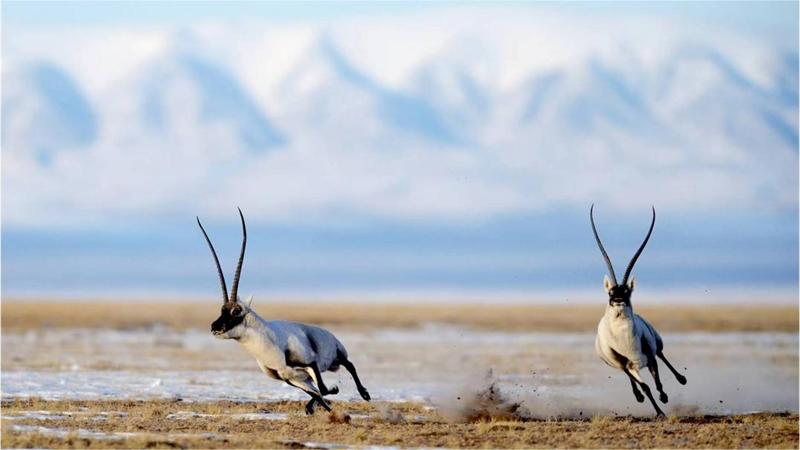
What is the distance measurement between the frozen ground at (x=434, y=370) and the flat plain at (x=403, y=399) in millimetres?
71

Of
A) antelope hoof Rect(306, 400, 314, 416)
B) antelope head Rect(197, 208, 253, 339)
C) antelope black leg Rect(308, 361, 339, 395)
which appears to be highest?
antelope head Rect(197, 208, 253, 339)

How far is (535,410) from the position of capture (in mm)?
22984

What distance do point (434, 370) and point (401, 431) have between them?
18.0 meters

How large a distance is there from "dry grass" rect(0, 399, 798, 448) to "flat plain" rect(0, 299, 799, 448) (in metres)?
0.03

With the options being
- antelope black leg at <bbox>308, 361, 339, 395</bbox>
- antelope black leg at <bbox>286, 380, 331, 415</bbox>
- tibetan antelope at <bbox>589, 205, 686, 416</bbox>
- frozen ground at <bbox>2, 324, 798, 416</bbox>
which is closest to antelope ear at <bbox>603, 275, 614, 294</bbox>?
tibetan antelope at <bbox>589, 205, 686, 416</bbox>

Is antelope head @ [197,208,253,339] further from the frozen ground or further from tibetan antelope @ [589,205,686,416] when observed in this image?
tibetan antelope @ [589,205,686,416]

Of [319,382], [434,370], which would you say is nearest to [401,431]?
[319,382]

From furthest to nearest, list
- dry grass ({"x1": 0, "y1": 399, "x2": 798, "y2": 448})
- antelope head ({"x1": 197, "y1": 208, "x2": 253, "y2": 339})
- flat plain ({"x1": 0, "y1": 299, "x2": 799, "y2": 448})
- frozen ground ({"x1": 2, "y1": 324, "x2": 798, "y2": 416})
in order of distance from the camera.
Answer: frozen ground ({"x1": 2, "y1": 324, "x2": 798, "y2": 416})
antelope head ({"x1": 197, "y1": 208, "x2": 253, "y2": 339})
flat plain ({"x1": 0, "y1": 299, "x2": 799, "y2": 448})
dry grass ({"x1": 0, "y1": 399, "x2": 798, "y2": 448})

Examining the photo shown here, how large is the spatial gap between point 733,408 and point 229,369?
49.9 ft

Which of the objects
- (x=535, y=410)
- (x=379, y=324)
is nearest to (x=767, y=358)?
(x=535, y=410)

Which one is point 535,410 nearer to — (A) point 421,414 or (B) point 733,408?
(A) point 421,414

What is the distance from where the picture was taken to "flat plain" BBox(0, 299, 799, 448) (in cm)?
1781

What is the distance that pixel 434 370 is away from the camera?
3662cm

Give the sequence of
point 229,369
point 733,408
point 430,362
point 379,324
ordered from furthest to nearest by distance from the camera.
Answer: point 379,324, point 430,362, point 229,369, point 733,408
